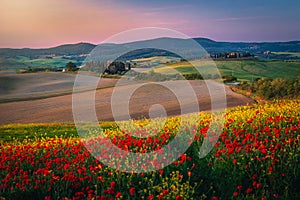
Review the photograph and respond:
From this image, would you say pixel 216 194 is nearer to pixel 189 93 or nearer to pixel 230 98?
pixel 230 98

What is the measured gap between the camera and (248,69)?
80.4m

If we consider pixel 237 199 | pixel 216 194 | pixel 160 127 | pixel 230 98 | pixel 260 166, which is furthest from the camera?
pixel 230 98

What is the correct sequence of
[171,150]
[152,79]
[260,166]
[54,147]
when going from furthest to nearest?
1. [152,79]
2. [54,147]
3. [171,150]
4. [260,166]

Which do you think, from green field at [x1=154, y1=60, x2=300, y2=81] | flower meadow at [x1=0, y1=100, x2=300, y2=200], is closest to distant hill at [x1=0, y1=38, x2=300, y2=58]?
green field at [x1=154, y1=60, x2=300, y2=81]

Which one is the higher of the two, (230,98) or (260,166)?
(260,166)

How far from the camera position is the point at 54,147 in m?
9.55

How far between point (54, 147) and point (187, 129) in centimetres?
395

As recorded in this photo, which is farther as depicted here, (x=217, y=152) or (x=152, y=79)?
(x=152, y=79)

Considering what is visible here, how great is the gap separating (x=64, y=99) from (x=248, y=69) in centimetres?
4982

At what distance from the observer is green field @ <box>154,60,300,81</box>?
7212cm

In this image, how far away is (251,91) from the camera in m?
40.3

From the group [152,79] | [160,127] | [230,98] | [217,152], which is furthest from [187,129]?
[152,79]

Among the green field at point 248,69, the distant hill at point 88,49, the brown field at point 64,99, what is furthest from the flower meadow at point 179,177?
the distant hill at point 88,49

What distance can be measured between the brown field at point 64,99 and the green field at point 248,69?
18223 millimetres
